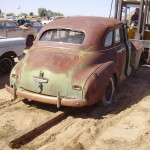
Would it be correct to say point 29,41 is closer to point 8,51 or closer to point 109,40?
point 8,51

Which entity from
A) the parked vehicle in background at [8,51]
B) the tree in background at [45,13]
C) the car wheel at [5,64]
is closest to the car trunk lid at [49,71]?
the parked vehicle in background at [8,51]

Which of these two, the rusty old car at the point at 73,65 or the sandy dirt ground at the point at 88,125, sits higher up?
the rusty old car at the point at 73,65

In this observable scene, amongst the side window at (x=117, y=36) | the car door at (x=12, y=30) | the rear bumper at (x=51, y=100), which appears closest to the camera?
the rear bumper at (x=51, y=100)

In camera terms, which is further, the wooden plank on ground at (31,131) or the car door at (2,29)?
the car door at (2,29)

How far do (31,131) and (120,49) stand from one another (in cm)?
299

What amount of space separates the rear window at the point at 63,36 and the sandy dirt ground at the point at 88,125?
1455 mm

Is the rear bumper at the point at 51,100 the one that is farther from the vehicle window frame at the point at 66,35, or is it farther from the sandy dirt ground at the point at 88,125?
the vehicle window frame at the point at 66,35

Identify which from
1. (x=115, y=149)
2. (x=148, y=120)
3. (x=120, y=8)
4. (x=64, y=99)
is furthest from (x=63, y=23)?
(x=120, y=8)

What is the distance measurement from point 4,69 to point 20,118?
3.35 m

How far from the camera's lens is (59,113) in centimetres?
454

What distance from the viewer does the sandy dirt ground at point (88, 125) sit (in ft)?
12.2

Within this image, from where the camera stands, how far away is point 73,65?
4.74 metres

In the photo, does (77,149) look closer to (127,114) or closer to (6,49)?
(127,114)

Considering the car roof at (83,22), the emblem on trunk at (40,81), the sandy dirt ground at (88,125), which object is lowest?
the sandy dirt ground at (88,125)
